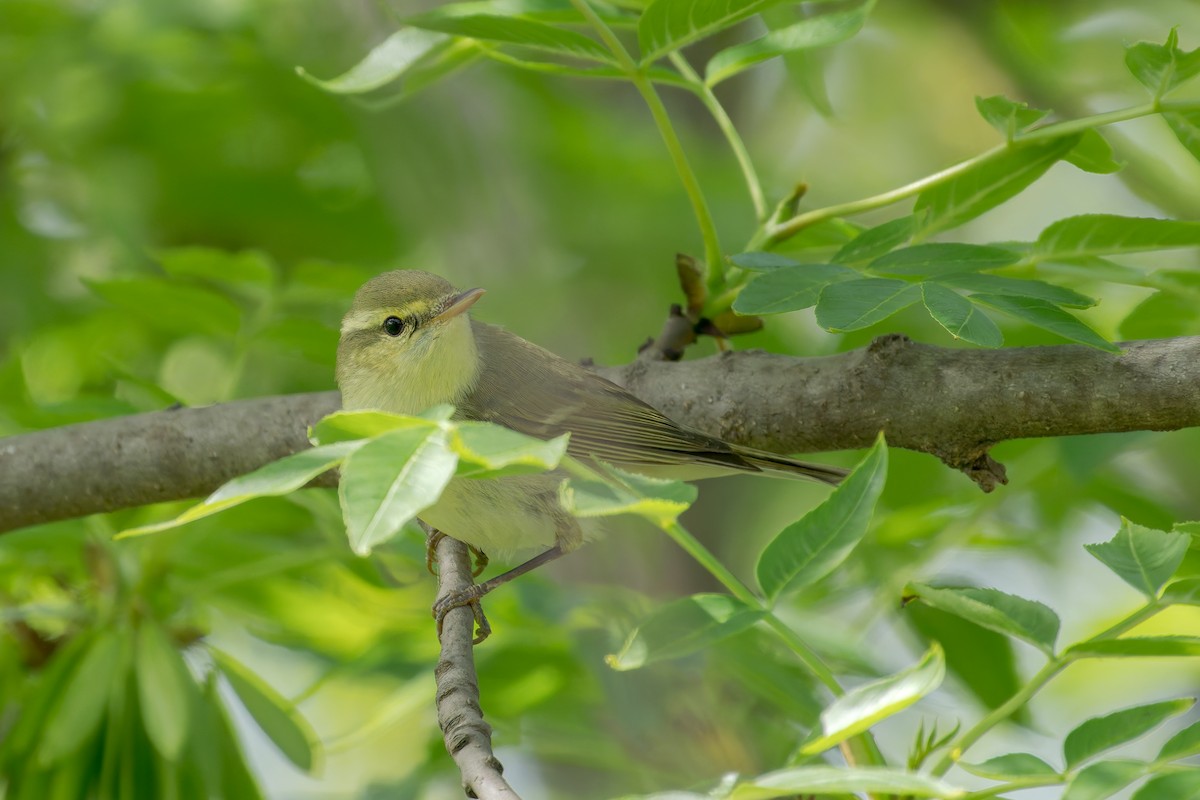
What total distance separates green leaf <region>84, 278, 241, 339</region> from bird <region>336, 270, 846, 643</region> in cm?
38

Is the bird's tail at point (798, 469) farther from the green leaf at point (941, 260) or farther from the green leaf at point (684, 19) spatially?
the green leaf at point (684, 19)

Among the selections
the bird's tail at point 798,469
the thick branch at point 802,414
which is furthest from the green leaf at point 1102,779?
the bird's tail at point 798,469

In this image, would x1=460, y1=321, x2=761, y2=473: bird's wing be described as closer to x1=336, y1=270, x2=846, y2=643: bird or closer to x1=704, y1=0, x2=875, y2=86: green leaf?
x1=336, y1=270, x2=846, y2=643: bird

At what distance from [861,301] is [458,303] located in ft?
4.73

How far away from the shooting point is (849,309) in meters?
2.12

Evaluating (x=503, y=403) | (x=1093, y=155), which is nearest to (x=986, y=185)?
(x=1093, y=155)

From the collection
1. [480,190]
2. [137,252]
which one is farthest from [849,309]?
[137,252]

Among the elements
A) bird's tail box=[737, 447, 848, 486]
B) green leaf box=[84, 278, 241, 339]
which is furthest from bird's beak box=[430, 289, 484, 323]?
bird's tail box=[737, 447, 848, 486]

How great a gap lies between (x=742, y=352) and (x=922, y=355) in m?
0.48

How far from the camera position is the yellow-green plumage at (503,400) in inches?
125

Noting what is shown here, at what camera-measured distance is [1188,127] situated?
227cm

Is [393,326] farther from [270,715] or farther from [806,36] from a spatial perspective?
[806,36]

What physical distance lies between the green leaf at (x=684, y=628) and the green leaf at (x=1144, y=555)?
21.6 inches

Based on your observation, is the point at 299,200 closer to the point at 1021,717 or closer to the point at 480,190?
the point at 480,190
